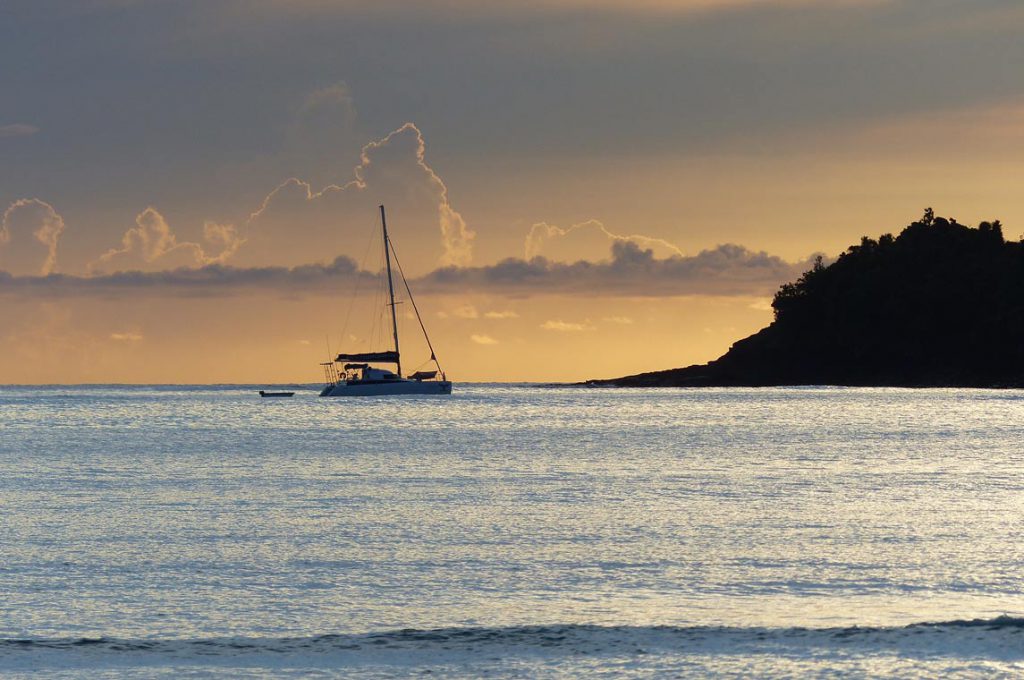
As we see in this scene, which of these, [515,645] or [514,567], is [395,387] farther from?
[515,645]

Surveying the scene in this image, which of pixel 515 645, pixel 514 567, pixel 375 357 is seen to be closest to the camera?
pixel 515 645

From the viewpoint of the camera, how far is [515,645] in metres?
22.7

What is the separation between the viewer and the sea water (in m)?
22.0

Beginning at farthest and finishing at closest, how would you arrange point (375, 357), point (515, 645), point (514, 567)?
point (375, 357), point (514, 567), point (515, 645)

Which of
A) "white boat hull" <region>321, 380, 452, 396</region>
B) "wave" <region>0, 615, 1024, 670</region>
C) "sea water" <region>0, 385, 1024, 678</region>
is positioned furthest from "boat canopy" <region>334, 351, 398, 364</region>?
"wave" <region>0, 615, 1024, 670</region>

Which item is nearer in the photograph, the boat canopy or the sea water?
the sea water

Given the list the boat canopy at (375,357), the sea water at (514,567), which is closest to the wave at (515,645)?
the sea water at (514,567)

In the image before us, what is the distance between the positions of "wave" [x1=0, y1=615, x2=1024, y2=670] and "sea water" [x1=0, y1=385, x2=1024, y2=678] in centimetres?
7

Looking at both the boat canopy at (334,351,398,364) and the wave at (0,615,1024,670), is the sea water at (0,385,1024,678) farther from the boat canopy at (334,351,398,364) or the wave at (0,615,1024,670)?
the boat canopy at (334,351,398,364)

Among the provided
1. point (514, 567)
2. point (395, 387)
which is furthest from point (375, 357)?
point (514, 567)

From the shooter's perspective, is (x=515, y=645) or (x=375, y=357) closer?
(x=515, y=645)

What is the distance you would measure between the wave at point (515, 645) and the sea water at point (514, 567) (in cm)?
7

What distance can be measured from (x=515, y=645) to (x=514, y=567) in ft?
26.7

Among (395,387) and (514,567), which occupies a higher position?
(395,387)
